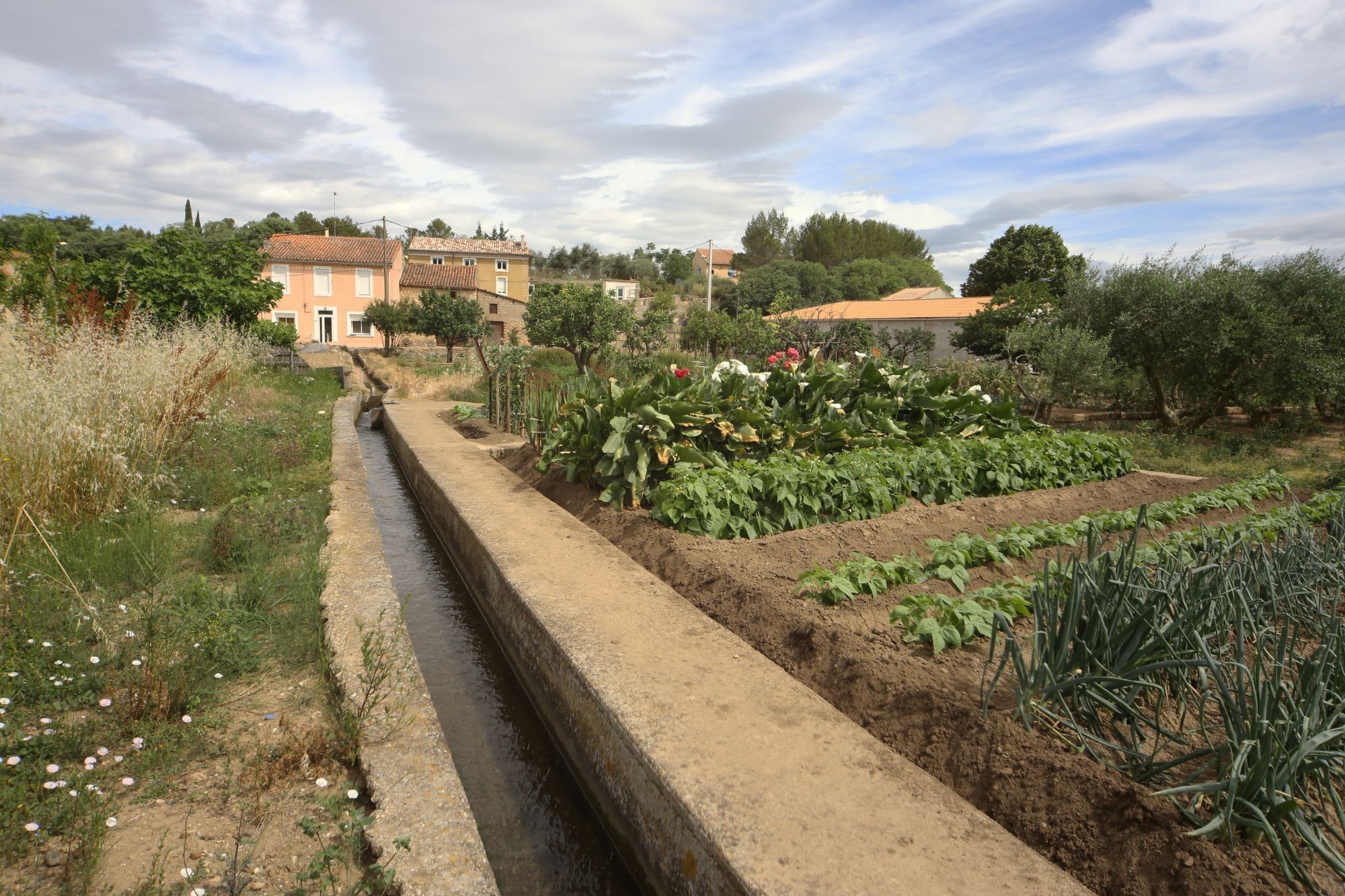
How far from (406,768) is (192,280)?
646 inches

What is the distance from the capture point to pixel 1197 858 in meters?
2.17

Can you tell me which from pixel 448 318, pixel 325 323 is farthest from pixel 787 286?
pixel 448 318

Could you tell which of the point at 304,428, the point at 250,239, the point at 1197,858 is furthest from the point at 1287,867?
the point at 250,239

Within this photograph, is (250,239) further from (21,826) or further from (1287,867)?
(1287,867)

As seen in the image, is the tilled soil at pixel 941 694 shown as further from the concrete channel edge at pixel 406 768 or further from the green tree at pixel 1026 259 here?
the green tree at pixel 1026 259

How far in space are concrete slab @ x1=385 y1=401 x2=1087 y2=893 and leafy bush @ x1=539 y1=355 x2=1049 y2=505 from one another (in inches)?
59.7

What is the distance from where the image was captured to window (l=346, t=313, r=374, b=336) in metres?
43.1

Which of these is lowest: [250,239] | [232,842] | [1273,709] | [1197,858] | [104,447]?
[232,842]

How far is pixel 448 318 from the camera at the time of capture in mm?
31812

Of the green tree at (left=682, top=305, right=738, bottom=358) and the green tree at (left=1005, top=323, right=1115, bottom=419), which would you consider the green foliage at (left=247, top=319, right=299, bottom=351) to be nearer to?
the green tree at (left=682, top=305, right=738, bottom=358)

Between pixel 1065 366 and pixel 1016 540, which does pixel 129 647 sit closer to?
pixel 1016 540

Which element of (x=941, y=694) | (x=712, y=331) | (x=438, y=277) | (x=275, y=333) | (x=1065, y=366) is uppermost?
(x=438, y=277)

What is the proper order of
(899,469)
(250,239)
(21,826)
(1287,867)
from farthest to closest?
(250,239), (899,469), (21,826), (1287,867)

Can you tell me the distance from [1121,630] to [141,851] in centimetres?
325
